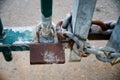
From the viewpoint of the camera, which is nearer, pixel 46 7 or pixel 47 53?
pixel 46 7

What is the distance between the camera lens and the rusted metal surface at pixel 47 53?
2.81ft

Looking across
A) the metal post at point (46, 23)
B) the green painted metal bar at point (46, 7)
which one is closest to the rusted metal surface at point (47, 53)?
the metal post at point (46, 23)

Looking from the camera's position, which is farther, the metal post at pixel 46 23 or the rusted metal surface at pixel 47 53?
the rusted metal surface at pixel 47 53

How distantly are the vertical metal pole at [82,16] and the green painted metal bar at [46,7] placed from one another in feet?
0.34

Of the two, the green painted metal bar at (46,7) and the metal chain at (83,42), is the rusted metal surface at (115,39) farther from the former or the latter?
the green painted metal bar at (46,7)

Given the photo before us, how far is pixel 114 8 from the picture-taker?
192 centimetres

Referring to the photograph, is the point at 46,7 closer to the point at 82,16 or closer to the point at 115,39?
the point at 82,16

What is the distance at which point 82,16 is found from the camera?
75cm

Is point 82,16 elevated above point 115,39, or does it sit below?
above

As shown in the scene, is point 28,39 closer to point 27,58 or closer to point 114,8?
point 27,58

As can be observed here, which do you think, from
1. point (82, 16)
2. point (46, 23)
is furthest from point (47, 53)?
point (82, 16)

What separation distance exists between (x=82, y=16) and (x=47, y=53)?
24 cm

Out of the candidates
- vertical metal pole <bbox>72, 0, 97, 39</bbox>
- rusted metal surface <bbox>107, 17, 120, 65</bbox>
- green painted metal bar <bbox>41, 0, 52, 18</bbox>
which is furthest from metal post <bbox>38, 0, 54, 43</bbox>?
rusted metal surface <bbox>107, 17, 120, 65</bbox>

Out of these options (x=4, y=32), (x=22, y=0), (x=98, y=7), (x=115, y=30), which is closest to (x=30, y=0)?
(x=22, y=0)
